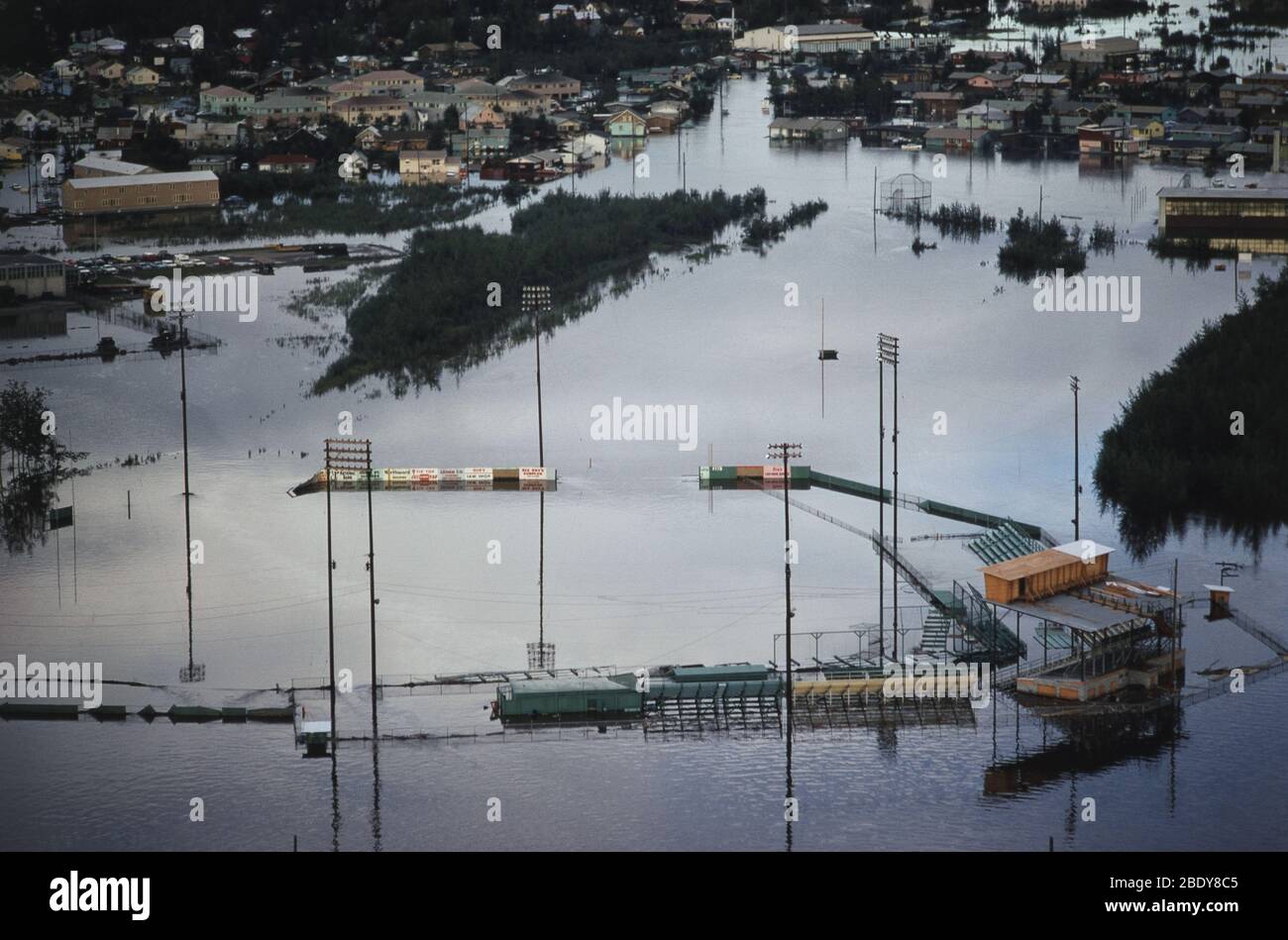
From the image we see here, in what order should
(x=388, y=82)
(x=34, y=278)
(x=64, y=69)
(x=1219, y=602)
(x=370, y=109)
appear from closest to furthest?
(x=1219, y=602), (x=34, y=278), (x=64, y=69), (x=370, y=109), (x=388, y=82)

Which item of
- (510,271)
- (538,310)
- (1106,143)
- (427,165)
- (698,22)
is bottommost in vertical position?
(538,310)

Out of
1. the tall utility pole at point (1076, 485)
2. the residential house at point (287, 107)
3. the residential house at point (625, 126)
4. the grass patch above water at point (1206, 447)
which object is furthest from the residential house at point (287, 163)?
the tall utility pole at point (1076, 485)

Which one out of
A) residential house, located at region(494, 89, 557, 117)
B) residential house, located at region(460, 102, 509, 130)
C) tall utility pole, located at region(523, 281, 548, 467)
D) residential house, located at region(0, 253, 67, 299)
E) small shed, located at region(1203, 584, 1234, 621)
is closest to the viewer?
small shed, located at region(1203, 584, 1234, 621)

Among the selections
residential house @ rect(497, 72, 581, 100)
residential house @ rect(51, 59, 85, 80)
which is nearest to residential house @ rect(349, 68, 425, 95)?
residential house @ rect(497, 72, 581, 100)

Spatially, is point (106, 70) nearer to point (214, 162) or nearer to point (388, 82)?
point (388, 82)

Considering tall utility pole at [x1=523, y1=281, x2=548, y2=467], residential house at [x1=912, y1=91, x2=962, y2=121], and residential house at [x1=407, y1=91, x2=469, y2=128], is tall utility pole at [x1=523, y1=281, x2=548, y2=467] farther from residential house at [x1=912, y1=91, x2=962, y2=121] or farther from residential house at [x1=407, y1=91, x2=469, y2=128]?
residential house at [x1=912, y1=91, x2=962, y2=121]

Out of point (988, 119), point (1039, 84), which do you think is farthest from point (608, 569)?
point (1039, 84)
